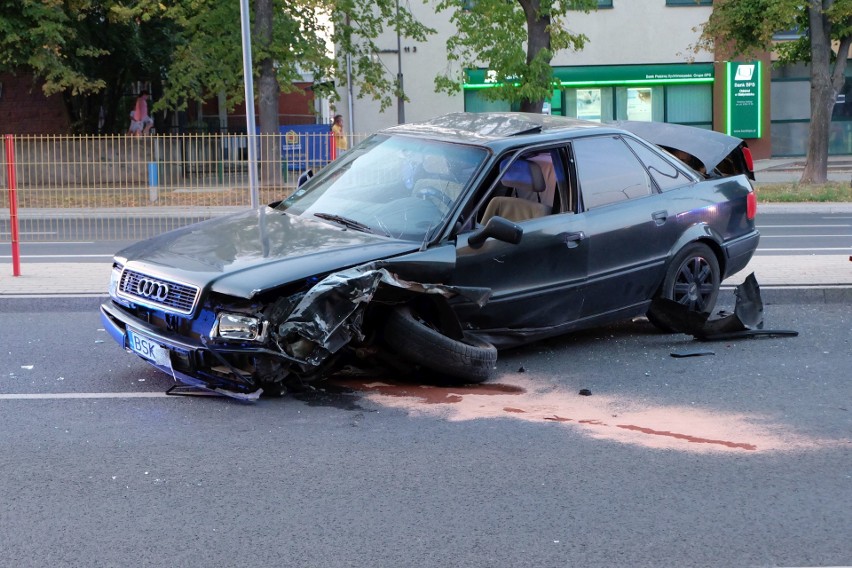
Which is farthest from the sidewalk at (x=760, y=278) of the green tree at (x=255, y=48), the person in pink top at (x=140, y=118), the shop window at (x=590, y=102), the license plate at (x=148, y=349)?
the shop window at (x=590, y=102)

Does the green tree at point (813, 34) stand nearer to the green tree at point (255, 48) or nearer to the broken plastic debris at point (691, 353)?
the green tree at point (255, 48)

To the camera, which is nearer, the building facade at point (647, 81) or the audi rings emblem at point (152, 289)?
the audi rings emblem at point (152, 289)

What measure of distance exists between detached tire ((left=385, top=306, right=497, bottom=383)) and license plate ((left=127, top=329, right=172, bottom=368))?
130 cm

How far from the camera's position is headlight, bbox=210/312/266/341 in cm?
624

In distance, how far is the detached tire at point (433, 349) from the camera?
674cm

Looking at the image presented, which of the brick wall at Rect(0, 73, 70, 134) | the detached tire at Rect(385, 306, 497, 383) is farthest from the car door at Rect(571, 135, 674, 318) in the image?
the brick wall at Rect(0, 73, 70, 134)

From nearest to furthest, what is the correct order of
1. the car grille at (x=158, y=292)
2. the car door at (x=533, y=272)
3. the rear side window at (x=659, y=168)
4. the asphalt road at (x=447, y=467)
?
the asphalt road at (x=447, y=467), the car grille at (x=158, y=292), the car door at (x=533, y=272), the rear side window at (x=659, y=168)

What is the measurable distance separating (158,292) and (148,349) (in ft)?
1.11

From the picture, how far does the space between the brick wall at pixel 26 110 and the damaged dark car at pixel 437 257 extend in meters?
27.3

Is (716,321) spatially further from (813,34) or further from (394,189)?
(813,34)

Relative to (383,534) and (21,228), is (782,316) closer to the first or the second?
(383,534)

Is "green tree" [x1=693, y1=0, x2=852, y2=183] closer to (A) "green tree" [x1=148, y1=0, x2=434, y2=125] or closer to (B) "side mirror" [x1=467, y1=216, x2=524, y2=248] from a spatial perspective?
(A) "green tree" [x1=148, y1=0, x2=434, y2=125]

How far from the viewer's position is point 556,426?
20.4 ft

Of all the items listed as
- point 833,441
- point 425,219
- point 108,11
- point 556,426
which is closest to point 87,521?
point 556,426
